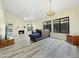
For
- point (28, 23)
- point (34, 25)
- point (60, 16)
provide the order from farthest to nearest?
1. point (28, 23)
2. point (34, 25)
3. point (60, 16)

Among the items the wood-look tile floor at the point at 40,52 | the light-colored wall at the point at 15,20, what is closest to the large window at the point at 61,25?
the wood-look tile floor at the point at 40,52

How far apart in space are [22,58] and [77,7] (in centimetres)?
552

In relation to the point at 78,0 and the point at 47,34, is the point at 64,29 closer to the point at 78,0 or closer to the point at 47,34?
the point at 47,34

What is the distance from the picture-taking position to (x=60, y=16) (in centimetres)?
884

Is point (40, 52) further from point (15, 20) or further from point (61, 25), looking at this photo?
point (15, 20)

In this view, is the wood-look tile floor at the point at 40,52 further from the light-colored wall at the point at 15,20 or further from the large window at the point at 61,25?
the light-colored wall at the point at 15,20

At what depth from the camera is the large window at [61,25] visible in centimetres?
826

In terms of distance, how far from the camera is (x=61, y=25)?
9.07 m

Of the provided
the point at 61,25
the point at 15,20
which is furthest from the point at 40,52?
the point at 15,20

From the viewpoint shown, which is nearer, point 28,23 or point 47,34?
point 47,34

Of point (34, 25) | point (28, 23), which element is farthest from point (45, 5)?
point (28, 23)

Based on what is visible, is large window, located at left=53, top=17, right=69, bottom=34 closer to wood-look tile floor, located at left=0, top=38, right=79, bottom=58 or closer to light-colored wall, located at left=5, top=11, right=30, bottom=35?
wood-look tile floor, located at left=0, top=38, right=79, bottom=58

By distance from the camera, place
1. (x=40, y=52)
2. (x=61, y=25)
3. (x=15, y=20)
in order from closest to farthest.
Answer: (x=40, y=52)
(x=61, y=25)
(x=15, y=20)

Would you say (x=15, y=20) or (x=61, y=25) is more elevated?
(x=15, y=20)
